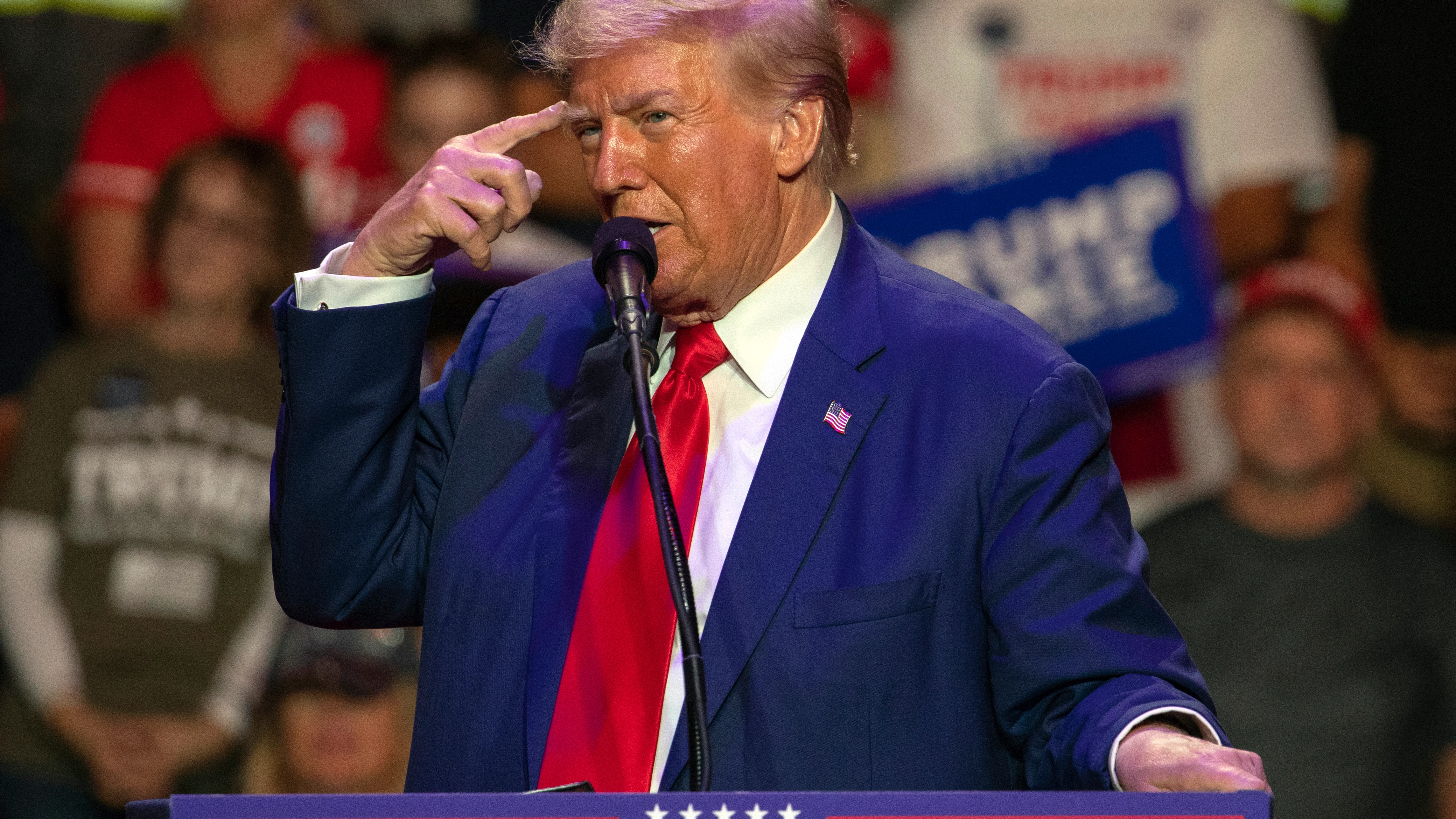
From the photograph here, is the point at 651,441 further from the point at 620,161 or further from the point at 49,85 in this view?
the point at 49,85

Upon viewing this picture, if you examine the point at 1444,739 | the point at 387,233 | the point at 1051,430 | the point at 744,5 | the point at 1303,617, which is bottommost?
the point at 1444,739

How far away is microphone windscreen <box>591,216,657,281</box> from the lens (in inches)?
61.9

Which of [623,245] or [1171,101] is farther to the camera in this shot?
[1171,101]

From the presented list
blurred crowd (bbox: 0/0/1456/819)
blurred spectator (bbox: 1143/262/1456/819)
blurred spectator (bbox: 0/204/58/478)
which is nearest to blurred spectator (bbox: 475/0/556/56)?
blurred crowd (bbox: 0/0/1456/819)

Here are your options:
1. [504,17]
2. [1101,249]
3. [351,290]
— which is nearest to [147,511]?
[504,17]

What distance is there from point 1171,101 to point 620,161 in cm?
274

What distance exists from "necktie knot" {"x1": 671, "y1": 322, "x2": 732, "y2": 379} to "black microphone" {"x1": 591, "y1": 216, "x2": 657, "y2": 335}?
0.21 m

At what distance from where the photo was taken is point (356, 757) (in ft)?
11.9

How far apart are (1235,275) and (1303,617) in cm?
86

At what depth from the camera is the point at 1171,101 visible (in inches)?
163

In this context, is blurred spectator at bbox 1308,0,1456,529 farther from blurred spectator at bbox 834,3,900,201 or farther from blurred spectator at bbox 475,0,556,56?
blurred spectator at bbox 475,0,556,56

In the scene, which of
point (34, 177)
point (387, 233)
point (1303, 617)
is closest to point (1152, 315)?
point (1303, 617)

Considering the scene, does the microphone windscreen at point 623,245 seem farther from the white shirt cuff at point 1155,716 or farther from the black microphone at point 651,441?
the white shirt cuff at point 1155,716

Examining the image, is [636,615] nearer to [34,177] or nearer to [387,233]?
[387,233]
